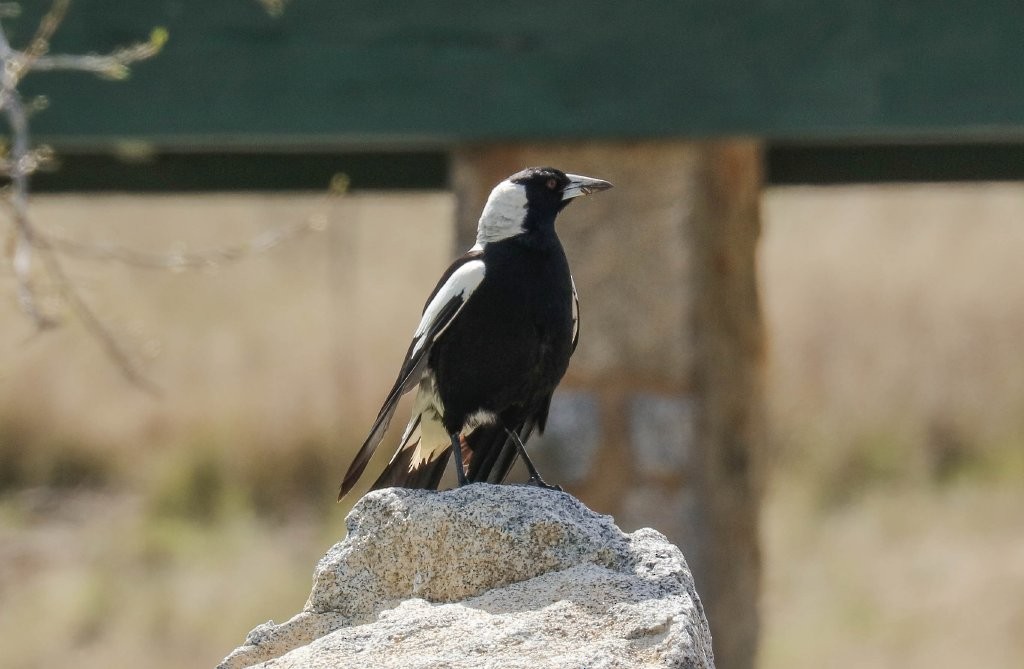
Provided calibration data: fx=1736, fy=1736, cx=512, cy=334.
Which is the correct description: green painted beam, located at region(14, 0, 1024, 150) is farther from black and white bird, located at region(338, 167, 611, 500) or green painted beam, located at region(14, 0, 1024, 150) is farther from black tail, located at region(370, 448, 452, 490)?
black tail, located at region(370, 448, 452, 490)

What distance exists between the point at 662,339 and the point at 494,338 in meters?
1.93

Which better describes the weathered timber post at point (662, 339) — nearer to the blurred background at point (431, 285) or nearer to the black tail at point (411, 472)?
the blurred background at point (431, 285)

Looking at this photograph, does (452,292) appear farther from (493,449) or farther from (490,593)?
(490,593)

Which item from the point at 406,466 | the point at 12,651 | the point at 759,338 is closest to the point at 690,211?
the point at 759,338

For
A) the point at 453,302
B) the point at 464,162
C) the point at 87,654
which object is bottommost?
the point at 87,654

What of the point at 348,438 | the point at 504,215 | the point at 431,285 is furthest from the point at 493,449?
the point at 431,285

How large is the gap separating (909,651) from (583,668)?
271 inches

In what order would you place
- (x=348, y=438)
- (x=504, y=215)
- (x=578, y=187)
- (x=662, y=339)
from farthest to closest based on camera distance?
(x=348, y=438), (x=662, y=339), (x=578, y=187), (x=504, y=215)

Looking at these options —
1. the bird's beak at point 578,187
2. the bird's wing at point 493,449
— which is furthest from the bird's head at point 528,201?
the bird's wing at point 493,449

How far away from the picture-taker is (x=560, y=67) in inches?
211

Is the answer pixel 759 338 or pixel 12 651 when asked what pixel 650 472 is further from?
pixel 12 651

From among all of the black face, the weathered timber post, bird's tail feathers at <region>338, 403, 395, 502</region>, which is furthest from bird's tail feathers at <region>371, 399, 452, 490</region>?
the weathered timber post

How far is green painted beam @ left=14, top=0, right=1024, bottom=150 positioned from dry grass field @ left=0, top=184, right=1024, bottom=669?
300 centimetres

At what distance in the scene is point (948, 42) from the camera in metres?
5.32
